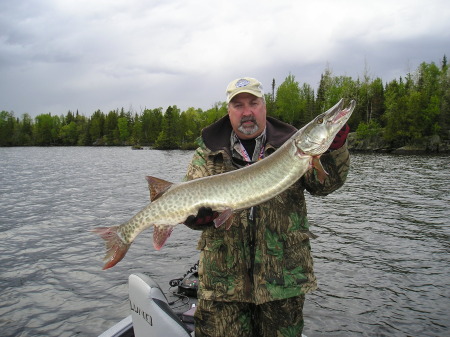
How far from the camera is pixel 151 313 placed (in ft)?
10.9

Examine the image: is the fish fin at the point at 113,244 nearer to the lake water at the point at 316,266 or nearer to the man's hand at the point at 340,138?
the man's hand at the point at 340,138

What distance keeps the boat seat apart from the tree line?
31742 millimetres

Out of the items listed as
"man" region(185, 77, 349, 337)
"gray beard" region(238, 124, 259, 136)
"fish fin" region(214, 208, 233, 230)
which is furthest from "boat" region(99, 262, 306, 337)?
"gray beard" region(238, 124, 259, 136)

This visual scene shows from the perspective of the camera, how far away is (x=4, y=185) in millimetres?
20828

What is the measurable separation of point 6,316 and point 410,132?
54.0 m

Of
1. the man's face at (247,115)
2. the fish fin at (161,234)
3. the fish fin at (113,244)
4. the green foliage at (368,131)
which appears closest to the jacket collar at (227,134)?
the man's face at (247,115)

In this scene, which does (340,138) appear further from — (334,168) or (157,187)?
(157,187)

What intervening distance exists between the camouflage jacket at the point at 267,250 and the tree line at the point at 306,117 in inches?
1241

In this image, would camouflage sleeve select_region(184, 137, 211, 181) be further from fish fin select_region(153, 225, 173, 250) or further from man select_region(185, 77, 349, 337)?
fish fin select_region(153, 225, 173, 250)

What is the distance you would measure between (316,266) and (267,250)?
606 centimetres

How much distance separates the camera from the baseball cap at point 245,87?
3.06m

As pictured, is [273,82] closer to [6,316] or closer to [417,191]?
[417,191]

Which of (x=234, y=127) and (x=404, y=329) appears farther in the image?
(x=404, y=329)

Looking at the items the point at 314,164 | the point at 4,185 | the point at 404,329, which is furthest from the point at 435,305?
the point at 4,185
